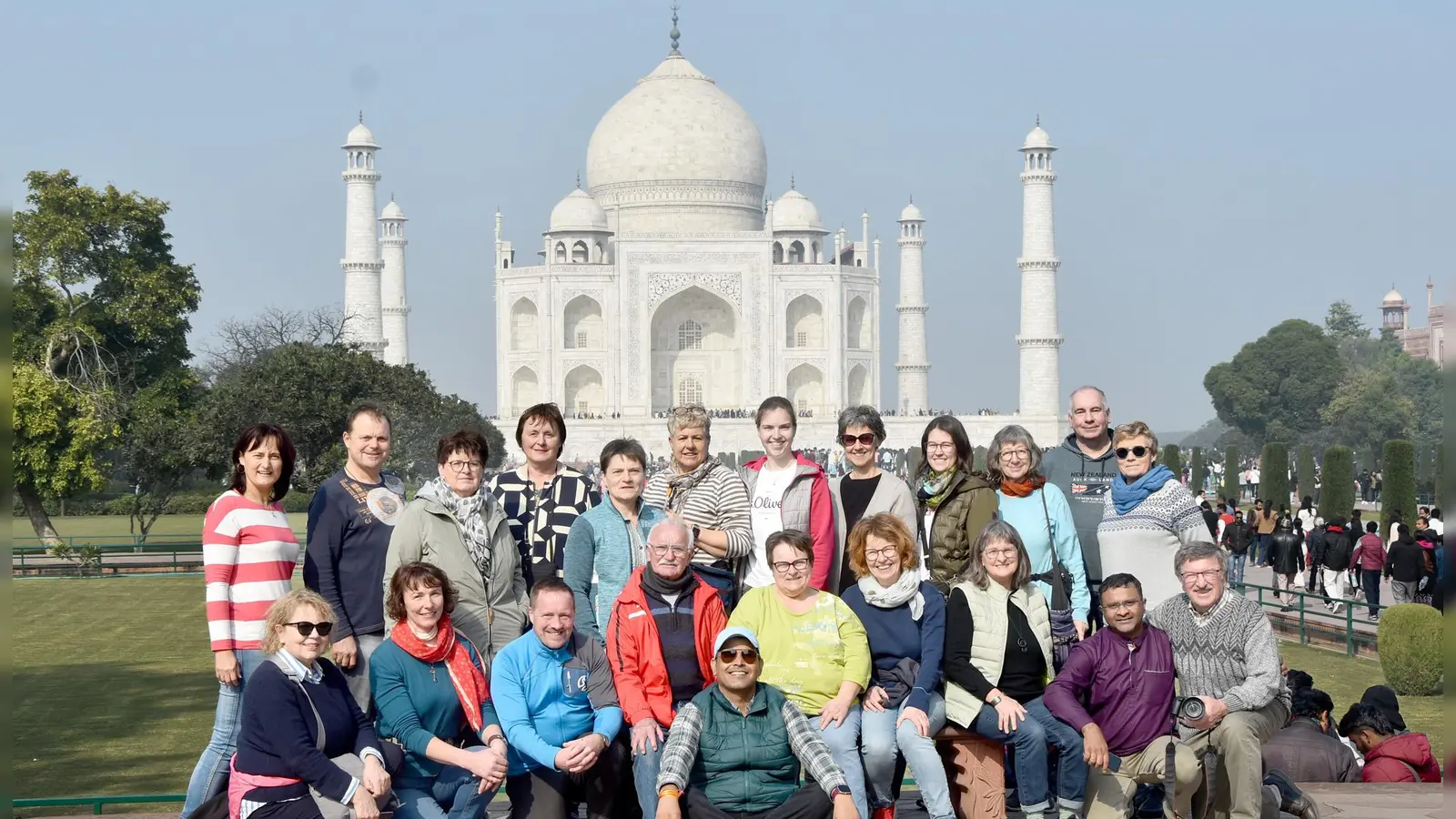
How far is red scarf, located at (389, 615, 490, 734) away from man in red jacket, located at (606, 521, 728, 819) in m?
0.41

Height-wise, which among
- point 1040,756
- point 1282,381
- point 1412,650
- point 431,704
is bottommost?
point 1412,650

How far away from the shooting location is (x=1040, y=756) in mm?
5121

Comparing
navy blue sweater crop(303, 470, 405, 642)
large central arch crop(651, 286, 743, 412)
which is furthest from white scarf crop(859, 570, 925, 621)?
large central arch crop(651, 286, 743, 412)

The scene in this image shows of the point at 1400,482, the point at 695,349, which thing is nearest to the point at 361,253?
the point at 695,349

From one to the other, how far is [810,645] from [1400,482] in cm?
1427

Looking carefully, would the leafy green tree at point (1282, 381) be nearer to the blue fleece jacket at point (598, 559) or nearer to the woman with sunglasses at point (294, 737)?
the blue fleece jacket at point (598, 559)

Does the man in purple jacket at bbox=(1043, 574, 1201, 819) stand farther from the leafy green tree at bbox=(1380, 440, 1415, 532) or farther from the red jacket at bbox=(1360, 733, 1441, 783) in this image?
the leafy green tree at bbox=(1380, 440, 1415, 532)

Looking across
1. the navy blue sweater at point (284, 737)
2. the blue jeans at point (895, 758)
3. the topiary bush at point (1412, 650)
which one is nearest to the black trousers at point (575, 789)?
the navy blue sweater at point (284, 737)

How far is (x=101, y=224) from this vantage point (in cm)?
2303

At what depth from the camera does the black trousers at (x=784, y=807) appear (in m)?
4.80

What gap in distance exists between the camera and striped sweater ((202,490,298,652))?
16.2ft

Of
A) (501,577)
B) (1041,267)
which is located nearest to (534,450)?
(501,577)

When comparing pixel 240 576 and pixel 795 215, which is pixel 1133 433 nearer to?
pixel 240 576

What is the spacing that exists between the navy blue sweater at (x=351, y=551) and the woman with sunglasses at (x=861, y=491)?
1.45 m
